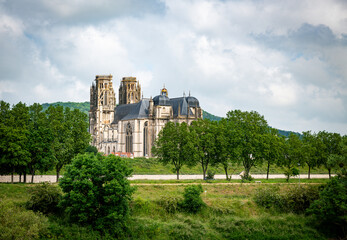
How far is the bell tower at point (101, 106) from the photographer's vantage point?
362 ft

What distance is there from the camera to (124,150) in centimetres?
10275

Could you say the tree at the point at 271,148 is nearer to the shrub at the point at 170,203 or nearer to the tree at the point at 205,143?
the tree at the point at 205,143

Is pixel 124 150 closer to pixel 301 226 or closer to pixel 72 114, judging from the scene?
pixel 72 114

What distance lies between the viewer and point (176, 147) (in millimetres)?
55281

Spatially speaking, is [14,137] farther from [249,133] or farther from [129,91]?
[129,91]

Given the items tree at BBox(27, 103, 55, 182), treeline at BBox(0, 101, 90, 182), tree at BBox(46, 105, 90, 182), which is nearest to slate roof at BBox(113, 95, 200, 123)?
tree at BBox(46, 105, 90, 182)

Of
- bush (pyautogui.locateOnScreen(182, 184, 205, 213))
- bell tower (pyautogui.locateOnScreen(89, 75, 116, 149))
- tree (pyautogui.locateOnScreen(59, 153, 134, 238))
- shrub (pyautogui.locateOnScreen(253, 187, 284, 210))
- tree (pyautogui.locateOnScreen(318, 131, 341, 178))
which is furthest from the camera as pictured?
→ bell tower (pyautogui.locateOnScreen(89, 75, 116, 149))

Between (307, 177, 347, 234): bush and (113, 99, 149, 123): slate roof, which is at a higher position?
(113, 99, 149, 123): slate roof

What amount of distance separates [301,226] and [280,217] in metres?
2.17

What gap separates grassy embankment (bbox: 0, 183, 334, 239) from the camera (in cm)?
3278

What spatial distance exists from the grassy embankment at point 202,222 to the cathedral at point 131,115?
52418 mm

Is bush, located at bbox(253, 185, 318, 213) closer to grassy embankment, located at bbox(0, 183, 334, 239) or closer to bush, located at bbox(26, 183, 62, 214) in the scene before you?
grassy embankment, located at bbox(0, 183, 334, 239)

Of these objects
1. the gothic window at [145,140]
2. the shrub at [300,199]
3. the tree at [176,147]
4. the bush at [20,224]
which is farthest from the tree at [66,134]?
the gothic window at [145,140]

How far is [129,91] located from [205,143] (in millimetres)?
68145
